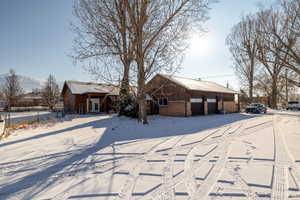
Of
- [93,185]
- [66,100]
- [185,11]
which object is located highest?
[185,11]

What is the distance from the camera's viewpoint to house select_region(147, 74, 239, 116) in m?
16.9

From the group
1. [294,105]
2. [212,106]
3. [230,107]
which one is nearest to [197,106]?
[212,106]

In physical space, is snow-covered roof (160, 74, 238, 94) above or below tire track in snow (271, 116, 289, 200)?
above

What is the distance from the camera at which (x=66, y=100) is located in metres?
24.7

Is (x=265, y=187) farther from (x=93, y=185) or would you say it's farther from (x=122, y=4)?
(x=122, y=4)

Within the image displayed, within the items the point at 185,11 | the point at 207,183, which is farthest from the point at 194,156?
the point at 185,11

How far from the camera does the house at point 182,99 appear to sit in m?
16.9

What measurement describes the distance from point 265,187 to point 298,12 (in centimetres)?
1169

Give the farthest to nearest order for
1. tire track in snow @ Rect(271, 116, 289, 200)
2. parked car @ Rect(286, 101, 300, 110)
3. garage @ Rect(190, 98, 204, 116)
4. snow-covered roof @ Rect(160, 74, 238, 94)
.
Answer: parked car @ Rect(286, 101, 300, 110) < garage @ Rect(190, 98, 204, 116) < snow-covered roof @ Rect(160, 74, 238, 94) < tire track in snow @ Rect(271, 116, 289, 200)

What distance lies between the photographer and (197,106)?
18234 millimetres

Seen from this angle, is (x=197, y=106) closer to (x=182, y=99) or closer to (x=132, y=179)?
(x=182, y=99)

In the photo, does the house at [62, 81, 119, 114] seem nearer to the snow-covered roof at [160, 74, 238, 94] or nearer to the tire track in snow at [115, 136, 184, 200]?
the snow-covered roof at [160, 74, 238, 94]

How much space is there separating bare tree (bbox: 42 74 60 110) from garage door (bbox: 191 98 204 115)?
26.3 metres

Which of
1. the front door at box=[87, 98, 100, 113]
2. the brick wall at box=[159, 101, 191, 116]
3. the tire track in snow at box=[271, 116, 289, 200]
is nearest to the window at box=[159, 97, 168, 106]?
the brick wall at box=[159, 101, 191, 116]
